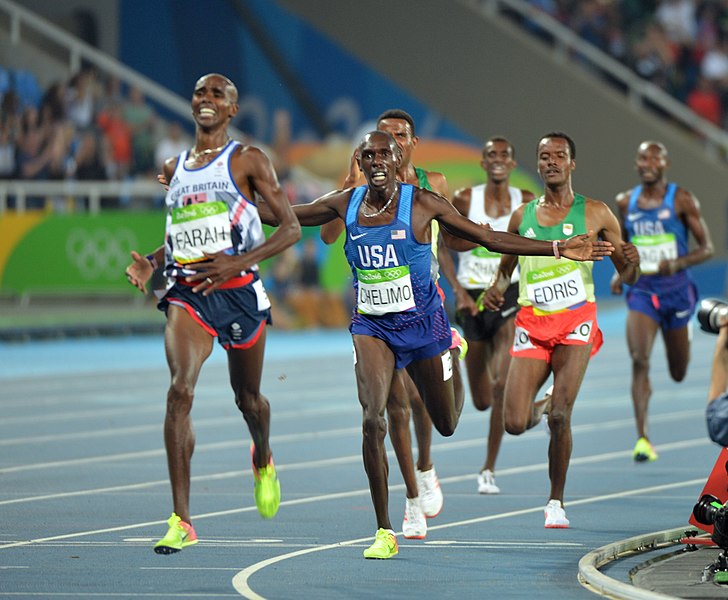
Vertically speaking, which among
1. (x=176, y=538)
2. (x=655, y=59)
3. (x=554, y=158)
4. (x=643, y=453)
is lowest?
(x=176, y=538)

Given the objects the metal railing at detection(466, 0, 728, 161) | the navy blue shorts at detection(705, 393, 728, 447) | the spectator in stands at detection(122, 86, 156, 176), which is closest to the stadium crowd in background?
the metal railing at detection(466, 0, 728, 161)

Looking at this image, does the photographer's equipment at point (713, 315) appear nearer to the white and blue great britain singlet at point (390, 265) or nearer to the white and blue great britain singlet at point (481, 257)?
the white and blue great britain singlet at point (390, 265)

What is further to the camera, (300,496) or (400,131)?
(300,496)

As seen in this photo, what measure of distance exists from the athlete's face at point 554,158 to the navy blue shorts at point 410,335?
145 cm

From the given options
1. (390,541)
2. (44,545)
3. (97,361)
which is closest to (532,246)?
(390,541)

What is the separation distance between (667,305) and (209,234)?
6.06 meters

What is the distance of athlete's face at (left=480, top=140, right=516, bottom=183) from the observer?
11844mm

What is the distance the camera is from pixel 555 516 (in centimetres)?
952

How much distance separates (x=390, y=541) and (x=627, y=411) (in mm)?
8351

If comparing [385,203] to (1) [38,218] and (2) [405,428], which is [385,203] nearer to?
(2) [405,428]

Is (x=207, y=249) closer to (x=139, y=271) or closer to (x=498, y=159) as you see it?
(x=139, y=271)

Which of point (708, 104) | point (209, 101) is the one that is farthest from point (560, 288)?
point (708, 104)

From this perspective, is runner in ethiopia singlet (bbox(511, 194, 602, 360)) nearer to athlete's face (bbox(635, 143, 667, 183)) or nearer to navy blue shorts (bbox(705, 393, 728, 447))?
navy blue shorts (bbox(705, 393, 728, 447))

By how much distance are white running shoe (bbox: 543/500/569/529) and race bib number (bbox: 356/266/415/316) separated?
1592 mm
